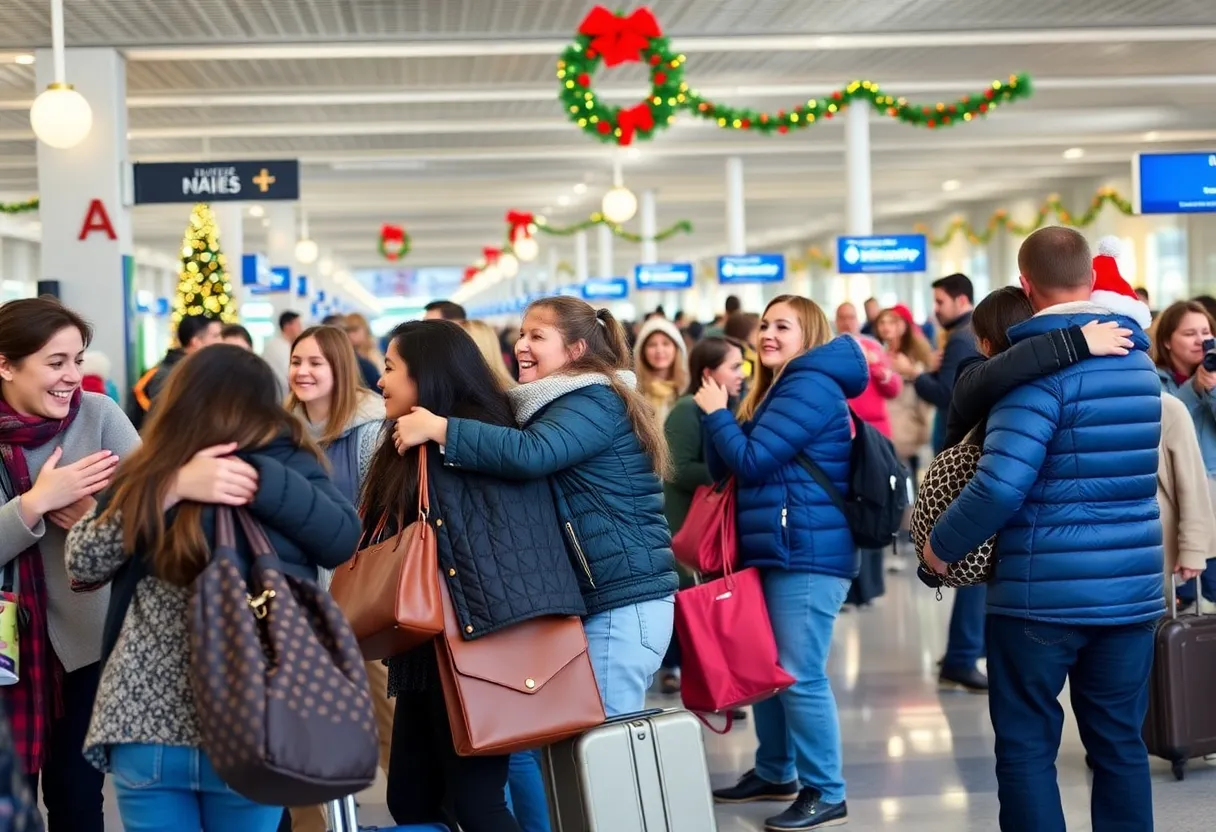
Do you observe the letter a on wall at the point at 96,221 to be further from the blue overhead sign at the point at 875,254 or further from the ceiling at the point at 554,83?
the blue overhead sign at the point at 875,254

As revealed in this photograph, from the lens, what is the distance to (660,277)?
2459 centimetres

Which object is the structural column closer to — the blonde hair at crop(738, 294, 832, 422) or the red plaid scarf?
the blonde hair at crop(738, 294, 832, 422)

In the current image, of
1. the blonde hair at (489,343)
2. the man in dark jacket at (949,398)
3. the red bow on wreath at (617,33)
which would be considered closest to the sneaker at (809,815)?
the blonde hair at (489,343)

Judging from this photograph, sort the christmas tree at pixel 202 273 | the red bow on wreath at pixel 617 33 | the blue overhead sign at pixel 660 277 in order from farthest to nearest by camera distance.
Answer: the blue overhead sign at pixel 660 277
the christmas tree at pixel 202 273
the red bow on wreath at pixel 617 33

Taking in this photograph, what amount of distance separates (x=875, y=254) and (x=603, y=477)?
469 inches

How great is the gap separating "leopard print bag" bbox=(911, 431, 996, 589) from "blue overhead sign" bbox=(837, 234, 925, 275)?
11.1 metres

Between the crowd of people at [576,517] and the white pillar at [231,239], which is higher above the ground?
the white pillar at [231,239]

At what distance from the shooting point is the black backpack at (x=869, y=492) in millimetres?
4574

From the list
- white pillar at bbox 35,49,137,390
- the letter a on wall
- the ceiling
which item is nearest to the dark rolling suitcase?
the ceiling

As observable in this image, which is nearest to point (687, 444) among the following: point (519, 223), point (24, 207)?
point (24, 207)

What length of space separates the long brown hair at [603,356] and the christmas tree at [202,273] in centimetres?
1247

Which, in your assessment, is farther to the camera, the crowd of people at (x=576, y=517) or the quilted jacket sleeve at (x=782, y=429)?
the quilted jacket sleeve at (x=782, y=429)

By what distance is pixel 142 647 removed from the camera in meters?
2.61

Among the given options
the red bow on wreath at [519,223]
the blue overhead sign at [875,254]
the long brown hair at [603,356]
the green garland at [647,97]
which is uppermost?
the red bow on wreath at [519,223]
